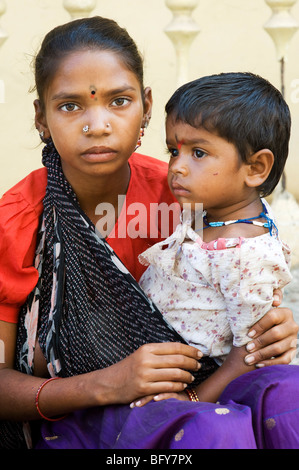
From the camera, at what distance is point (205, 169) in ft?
6.94

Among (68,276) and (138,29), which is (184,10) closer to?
(138,29)

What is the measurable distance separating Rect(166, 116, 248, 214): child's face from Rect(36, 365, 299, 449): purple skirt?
0.45 meters

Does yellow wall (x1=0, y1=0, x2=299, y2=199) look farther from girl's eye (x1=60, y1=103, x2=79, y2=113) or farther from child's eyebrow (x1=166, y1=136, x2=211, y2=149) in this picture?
child's eyebrow (x1=166, y1=136, x2=211, y2=149)

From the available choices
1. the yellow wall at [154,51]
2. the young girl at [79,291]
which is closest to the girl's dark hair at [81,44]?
the young girl at [79,291]

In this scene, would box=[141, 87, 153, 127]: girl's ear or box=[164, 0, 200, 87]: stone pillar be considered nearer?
box=[141, 87, 153, 127]: girl's ear

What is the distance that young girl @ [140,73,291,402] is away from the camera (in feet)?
6.70

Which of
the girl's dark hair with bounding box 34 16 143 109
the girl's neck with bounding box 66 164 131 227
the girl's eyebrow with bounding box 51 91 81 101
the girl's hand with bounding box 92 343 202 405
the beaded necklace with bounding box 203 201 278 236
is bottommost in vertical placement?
the girl's hand with bounding box 92 343 202 405

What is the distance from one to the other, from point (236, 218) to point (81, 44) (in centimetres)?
61

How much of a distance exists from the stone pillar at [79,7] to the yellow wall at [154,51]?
392 mm

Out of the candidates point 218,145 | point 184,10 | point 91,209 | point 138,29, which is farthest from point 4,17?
point 218,145

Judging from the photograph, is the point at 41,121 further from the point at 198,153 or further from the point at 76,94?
the point at 198,153

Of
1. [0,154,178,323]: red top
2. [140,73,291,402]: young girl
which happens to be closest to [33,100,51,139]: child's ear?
[0,154,178,323]: red top

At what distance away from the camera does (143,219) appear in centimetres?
244

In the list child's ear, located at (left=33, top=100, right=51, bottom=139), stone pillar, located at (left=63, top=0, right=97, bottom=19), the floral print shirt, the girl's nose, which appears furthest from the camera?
stone pillar, located at (left=63, top=0, right=97, bottom=19)
